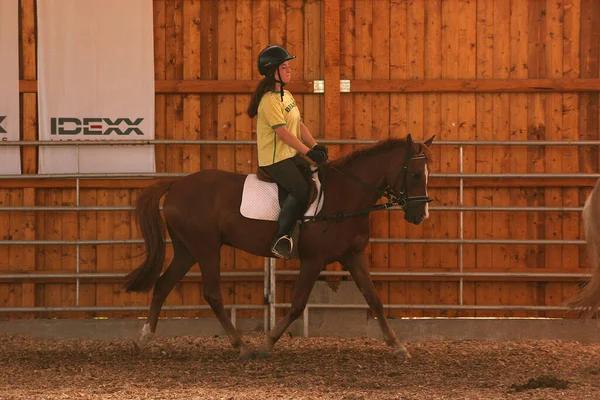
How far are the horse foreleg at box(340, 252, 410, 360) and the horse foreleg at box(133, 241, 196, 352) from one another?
1447mm

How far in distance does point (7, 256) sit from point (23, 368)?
2291 mm

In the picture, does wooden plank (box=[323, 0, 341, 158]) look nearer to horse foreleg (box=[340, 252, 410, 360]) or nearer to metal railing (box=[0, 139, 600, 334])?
metal railing (box=[0, 139, 600, 334])

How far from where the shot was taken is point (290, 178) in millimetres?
6902

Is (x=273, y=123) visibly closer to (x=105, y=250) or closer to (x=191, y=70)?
(x=191, y=70)

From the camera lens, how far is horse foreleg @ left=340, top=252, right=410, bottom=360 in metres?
7.13

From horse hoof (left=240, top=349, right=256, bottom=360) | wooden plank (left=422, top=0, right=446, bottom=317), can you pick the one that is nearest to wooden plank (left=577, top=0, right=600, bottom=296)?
wooden plank (left=422, top=0, right=446, bottom=317)

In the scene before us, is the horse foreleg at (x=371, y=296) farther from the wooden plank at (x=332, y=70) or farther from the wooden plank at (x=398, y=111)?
the wooden plank at (x=332, y=70)

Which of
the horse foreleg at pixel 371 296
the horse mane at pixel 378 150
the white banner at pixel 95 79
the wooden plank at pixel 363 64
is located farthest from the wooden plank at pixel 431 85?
the horse foreleg at pixel 371 296

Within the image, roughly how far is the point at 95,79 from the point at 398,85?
3.14 meters

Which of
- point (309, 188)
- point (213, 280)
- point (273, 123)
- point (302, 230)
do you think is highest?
point (273, 123)

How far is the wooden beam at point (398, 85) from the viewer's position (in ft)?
28.1

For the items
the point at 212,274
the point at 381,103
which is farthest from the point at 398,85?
the point at 212,274

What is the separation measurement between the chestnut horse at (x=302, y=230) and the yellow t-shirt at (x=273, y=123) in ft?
1.43

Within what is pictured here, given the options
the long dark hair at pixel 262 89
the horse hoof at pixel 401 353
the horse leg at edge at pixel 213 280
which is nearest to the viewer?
the long dark hair at pixel 262 89
